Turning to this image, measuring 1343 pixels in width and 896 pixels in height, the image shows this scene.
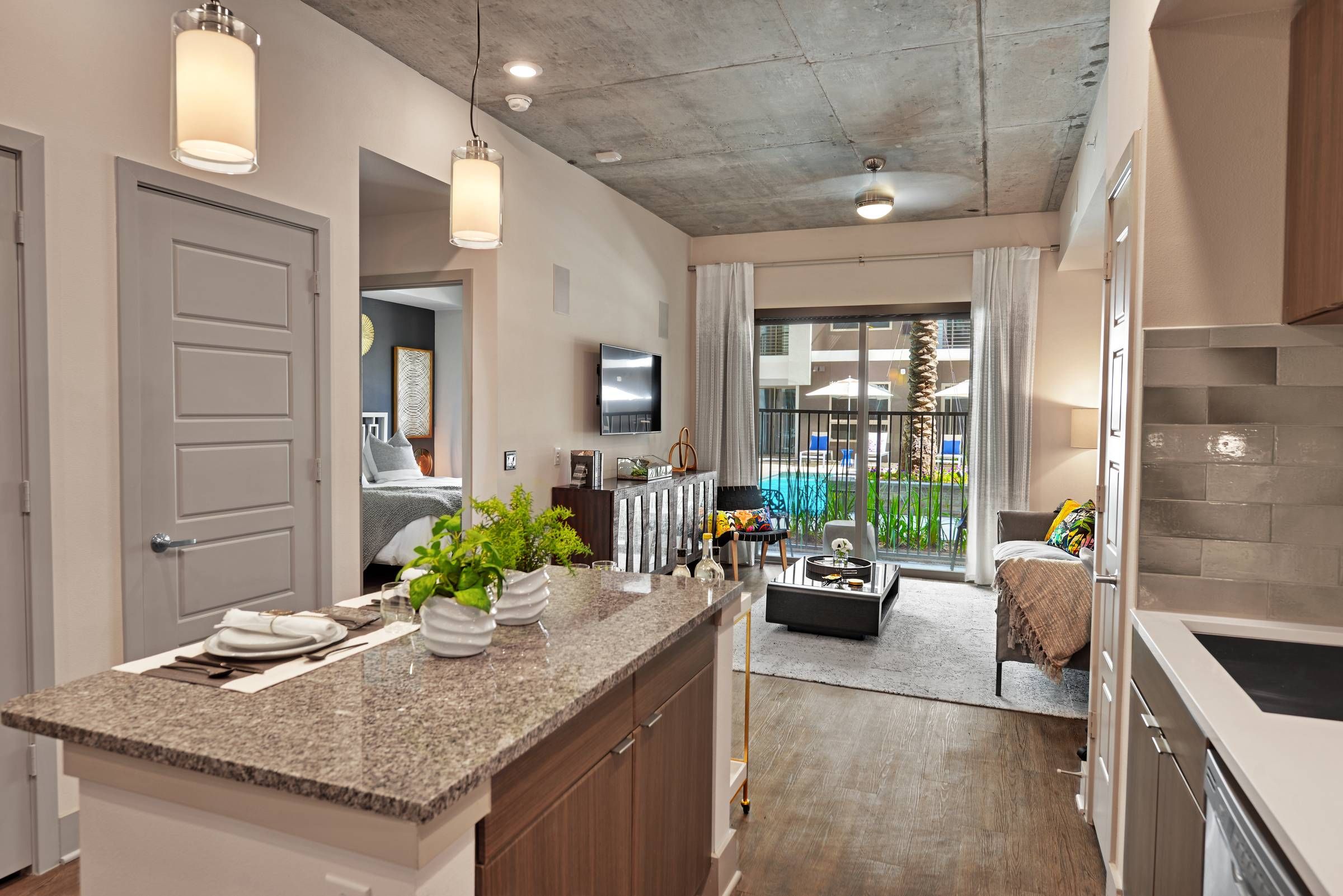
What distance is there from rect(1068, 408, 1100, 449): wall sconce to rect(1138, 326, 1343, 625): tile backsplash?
13.6ft

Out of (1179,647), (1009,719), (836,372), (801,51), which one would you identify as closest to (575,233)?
(801,51)

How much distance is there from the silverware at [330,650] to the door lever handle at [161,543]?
136 cm

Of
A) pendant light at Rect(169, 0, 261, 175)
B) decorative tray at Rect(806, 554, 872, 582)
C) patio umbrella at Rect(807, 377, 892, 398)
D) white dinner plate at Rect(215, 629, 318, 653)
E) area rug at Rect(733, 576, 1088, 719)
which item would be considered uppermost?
pendant light at Rect(169, 0, 261, 175)

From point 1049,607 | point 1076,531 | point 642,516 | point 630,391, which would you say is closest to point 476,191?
point 1049,607

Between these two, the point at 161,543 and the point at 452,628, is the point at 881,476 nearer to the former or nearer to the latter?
the point at 161,543

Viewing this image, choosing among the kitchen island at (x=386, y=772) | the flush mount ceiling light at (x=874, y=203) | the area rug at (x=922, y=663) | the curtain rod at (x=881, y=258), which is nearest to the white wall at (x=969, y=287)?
the curtain rod at (x=881, y=258)

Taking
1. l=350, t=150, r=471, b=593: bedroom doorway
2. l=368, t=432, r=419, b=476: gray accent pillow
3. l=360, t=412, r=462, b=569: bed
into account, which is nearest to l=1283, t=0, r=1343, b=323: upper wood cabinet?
l=350, t=150, r=471, b=593: bedroom doorway

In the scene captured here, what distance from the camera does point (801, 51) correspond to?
3.48m

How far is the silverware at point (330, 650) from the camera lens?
1574 millimetres

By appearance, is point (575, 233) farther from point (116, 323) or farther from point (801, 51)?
point (116, 323)

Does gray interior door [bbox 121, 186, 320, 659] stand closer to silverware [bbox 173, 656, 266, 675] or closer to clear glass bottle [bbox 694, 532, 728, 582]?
silverware [bbox 173, 656, 266, 675]

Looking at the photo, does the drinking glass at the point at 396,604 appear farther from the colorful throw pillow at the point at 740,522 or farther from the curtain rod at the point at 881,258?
the curtain rod at the point at 881,258

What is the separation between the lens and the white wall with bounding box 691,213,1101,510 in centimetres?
614

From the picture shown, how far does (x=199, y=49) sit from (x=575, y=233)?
3.90 m
